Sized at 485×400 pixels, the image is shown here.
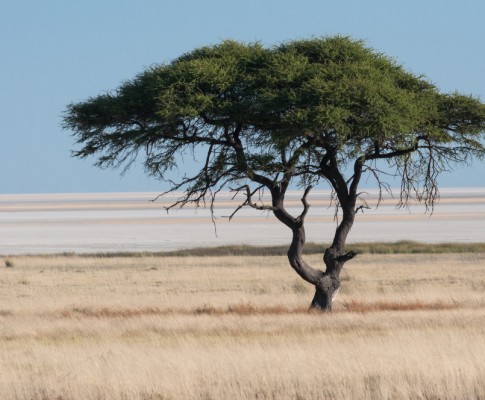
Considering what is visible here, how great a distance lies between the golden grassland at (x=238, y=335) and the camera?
14.9 m

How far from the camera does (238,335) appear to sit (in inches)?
880

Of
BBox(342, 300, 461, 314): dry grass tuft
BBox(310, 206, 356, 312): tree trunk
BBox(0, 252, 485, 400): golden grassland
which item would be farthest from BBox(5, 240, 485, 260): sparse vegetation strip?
BBox(310, 206, 356, 312): tree trunk

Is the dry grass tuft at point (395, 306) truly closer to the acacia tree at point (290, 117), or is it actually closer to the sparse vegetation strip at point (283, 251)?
the acacia tree at point (290, 117)

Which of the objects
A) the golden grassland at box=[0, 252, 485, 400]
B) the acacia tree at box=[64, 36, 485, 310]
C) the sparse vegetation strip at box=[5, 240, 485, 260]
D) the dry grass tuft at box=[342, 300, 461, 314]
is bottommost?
the dry grass tuft at box=[342, 300, 461, 314]

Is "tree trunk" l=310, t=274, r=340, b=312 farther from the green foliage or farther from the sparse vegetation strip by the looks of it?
the sparse vegetation strip

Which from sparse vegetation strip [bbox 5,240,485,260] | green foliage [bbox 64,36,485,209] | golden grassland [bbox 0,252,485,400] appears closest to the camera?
golden grassland [bbox 0,252,485,400]

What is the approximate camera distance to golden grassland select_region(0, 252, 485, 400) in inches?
587

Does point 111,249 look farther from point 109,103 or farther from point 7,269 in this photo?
point 109,103

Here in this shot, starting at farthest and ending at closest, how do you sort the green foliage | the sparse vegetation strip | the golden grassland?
the sparse vegetation strip < the green foliage < the golden grassland

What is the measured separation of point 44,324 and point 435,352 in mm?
10028

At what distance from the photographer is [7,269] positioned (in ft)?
154

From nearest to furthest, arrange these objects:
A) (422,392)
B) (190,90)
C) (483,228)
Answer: (422,392) → (190,90) → (483,228)

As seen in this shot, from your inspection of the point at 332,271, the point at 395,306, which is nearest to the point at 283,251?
the point at 395,306

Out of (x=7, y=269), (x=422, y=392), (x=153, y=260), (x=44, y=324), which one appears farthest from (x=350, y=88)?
(x=153, y=260)
